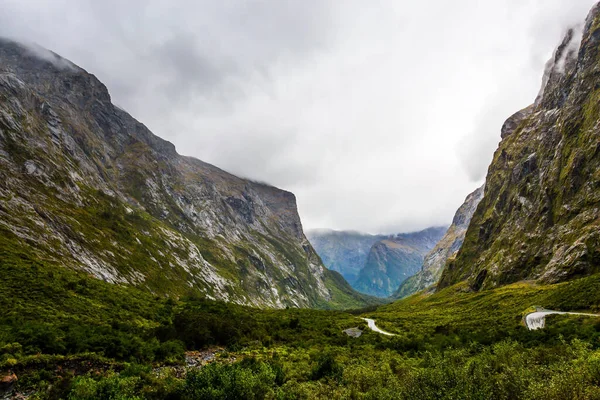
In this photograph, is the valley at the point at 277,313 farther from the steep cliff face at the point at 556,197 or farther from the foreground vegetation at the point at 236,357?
the steep cliff face at the point at 556,197

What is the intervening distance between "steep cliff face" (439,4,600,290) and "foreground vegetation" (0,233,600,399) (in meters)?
71.1

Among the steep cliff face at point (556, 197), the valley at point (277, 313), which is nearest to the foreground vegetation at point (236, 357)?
the valley at point (277, 313)

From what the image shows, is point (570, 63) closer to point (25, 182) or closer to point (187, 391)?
point (187, 391)

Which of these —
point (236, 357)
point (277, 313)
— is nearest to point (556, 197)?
point (277, 313)

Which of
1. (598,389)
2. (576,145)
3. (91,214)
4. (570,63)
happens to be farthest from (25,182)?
(570,63)

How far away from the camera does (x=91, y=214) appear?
486 ft

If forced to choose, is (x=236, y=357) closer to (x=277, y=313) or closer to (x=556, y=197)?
(x=277, y=313)

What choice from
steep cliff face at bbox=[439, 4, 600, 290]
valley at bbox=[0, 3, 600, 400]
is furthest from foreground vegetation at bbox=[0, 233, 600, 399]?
steep cliff face at bbox=[439, 4, 600, 290]

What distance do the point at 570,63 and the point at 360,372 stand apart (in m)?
Result: 270

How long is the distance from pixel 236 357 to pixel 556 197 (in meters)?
165

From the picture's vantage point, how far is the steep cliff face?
112750 millimetres

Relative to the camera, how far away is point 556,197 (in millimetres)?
138000

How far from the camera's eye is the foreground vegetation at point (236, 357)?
57.5ft

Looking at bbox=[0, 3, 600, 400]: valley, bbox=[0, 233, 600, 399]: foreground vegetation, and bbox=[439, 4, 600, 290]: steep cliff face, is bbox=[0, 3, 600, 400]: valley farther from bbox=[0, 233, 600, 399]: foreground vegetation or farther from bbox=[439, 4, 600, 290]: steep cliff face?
bbox=[439, 4, 600, 290]: steep cliff face
